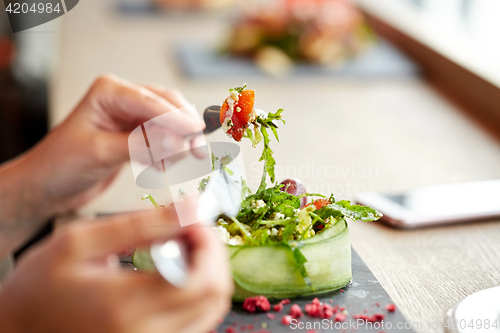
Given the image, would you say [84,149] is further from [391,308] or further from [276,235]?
[391,308]

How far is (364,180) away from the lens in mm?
1189

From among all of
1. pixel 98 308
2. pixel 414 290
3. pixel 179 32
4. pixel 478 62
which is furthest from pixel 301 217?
pixel 179 32

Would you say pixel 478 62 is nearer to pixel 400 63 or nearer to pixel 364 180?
pixel 400 63

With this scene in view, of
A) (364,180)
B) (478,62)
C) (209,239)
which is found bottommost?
(364,180)

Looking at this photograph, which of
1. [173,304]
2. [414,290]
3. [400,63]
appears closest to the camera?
[173,304]

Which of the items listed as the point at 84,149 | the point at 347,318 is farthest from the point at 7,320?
the point at 84,149

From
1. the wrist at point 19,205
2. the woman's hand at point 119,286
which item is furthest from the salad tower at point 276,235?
the wrist at point 19,205

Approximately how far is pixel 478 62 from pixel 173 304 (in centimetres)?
161

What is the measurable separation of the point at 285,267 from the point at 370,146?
2.76ft

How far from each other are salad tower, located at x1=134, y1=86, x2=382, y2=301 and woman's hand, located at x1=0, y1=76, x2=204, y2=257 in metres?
0.25

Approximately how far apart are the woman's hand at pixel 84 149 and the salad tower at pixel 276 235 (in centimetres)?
25

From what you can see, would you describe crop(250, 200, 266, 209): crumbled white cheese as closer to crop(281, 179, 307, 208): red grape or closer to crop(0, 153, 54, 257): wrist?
crop(281, 179, 307, 208): red grape

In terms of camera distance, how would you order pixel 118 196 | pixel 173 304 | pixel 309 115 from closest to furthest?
pixel 173 304 < pixel 118 196 < pixel 309 115

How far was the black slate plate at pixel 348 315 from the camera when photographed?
0.61m
